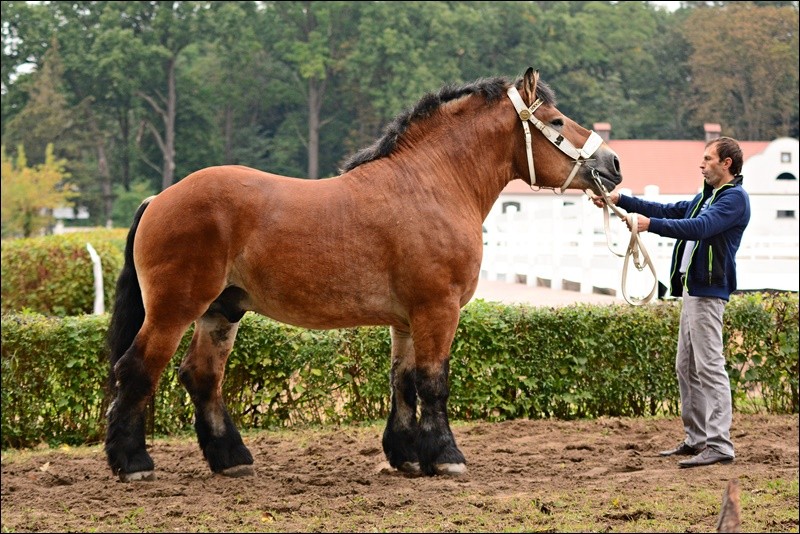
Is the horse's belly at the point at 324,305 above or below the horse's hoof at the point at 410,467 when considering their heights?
above

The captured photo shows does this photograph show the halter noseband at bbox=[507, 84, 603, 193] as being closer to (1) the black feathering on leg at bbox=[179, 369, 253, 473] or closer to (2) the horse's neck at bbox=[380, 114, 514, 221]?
(2) the horse's neck at bbox=[380, 114, 514, 221]

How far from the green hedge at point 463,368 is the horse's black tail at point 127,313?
1.53m

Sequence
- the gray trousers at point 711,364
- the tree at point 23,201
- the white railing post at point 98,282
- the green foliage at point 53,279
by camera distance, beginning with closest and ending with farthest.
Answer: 1. the gray trousers at point 711,364
2. the white railing post at point 98,282
3. the green foliage at point 53,279
4. the tree at point 23,201

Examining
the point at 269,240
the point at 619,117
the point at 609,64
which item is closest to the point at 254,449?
the point at 269,240

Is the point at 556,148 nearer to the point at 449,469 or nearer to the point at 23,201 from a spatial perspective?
the point at 449,469

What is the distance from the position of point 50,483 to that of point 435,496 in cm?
245

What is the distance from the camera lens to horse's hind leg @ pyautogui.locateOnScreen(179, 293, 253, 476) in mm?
6262

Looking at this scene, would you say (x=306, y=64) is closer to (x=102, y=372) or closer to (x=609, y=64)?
(x=609, y=64)

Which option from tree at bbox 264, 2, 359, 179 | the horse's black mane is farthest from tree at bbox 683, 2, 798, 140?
the horse's black mane

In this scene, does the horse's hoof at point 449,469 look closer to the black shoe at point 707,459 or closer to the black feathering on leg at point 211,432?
the black feathering on leg at point 211,432

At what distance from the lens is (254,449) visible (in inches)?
283

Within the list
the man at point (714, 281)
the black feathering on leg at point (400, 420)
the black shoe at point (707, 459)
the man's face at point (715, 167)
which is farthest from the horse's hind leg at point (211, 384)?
the man's face at point (715, 167)

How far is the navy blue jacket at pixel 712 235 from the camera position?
6.15m

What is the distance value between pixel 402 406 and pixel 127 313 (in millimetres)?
1841
